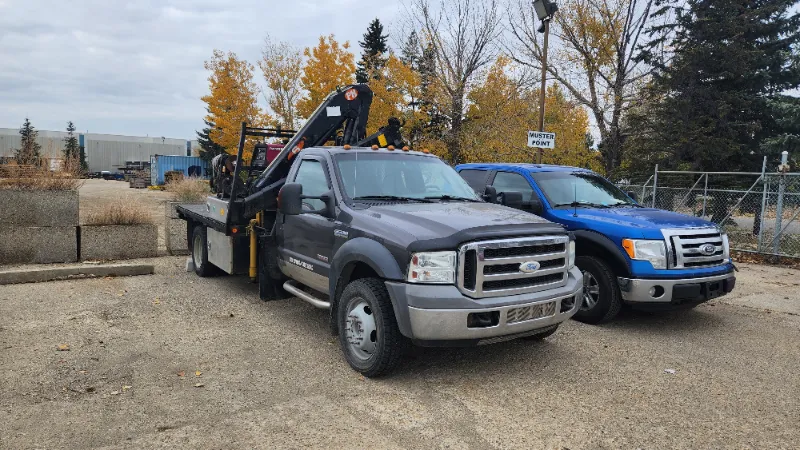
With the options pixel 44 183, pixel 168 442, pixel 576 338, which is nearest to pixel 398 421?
pixel 168 442

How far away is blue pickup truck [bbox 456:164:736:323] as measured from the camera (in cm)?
580

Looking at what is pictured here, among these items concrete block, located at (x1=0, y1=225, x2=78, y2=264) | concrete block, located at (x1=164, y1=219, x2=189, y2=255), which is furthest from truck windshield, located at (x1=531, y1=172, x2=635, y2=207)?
concrete block, located at (x1=0, y1=225, x2=78, y2=264)

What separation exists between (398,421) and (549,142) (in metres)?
8.69

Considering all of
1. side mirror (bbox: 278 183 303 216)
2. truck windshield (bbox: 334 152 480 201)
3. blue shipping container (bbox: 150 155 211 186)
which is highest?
blue shipping container (bbox: 150 155 211 186)

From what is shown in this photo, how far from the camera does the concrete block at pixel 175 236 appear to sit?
10.3 metres

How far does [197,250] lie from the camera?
8531mm

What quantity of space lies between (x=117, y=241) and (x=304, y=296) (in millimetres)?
5445

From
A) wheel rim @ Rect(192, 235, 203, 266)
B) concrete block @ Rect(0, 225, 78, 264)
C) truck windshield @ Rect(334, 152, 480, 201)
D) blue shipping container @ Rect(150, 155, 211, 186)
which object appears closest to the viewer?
truck windshield @ Rect(334, 152, 480, 201)

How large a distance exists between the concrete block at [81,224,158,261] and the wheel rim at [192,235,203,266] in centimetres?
146

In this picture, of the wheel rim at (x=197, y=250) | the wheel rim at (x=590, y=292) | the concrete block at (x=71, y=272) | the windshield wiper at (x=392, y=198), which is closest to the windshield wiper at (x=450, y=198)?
the windshield wiper at (x=392, y=198)

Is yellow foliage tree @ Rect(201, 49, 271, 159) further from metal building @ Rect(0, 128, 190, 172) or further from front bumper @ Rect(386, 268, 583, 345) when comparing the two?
metal building @ Rect(0, 128, 190, 172)

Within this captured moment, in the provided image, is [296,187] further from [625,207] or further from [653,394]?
[625,207]

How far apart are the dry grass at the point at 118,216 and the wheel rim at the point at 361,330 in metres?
6.53

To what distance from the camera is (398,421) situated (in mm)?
3689
